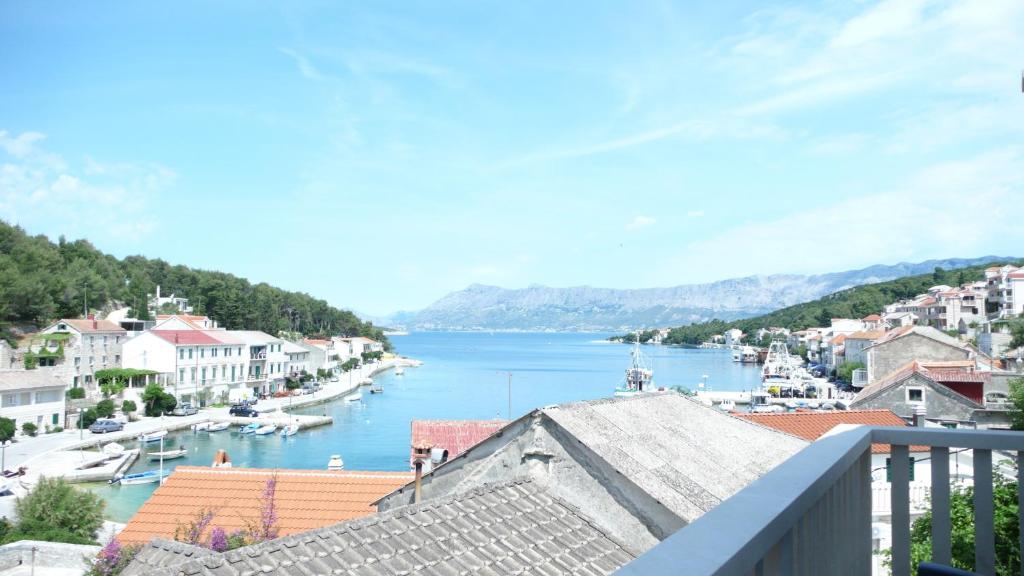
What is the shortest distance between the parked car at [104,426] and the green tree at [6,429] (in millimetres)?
4455

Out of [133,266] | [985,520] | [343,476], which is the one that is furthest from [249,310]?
[985,520]

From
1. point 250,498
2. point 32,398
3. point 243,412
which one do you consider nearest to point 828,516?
point 250,498

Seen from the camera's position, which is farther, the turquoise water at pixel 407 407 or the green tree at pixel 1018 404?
the turquoise water at pixel 407 407

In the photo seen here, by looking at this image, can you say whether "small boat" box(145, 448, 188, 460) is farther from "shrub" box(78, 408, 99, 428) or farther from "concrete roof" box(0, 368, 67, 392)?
"concrete roof" box(0, 368, 67, 392)

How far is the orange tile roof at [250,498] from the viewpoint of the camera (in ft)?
44.3

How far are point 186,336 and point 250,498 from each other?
50.2 m

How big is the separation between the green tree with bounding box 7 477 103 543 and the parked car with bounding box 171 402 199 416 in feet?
112

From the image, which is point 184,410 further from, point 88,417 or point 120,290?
point 120,290

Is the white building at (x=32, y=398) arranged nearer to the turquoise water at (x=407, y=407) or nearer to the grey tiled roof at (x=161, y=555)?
the turquoise water at (x=407, y=407)

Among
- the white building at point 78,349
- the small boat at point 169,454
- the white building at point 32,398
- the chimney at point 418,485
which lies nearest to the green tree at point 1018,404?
the chimney at point 418,485

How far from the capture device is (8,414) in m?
42.3

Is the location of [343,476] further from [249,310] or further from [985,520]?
[249,310]

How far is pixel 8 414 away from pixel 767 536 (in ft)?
167

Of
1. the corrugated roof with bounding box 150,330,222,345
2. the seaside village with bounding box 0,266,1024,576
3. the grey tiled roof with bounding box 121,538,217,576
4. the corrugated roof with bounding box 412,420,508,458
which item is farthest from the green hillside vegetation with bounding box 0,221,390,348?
the grey tiled roof with bounding box 121,538,217,576
